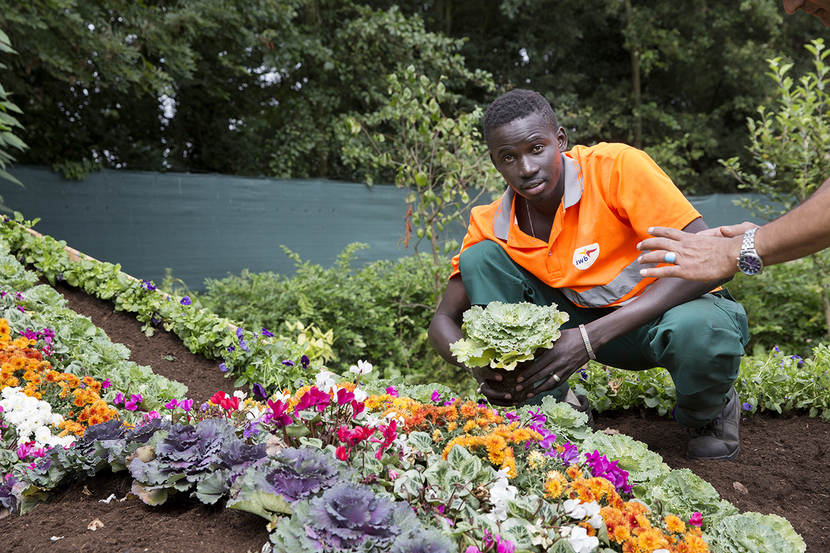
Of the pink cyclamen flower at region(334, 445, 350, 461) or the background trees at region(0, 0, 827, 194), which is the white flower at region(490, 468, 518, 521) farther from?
the background trees at region(0, 0, 827, 194)

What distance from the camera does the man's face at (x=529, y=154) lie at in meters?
2.63

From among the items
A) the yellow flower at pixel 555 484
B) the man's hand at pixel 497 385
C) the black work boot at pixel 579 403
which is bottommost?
the black work boot at pixel 579 403

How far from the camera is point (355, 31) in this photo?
10555 millimetres

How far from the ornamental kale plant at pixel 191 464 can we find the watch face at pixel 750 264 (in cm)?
142

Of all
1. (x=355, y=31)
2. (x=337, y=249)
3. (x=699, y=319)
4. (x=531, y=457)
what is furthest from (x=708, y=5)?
(x=531, y=457)

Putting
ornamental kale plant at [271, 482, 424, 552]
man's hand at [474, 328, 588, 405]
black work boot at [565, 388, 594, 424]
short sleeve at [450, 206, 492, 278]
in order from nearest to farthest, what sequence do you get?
ornamental kale plant at [271, 482, 424, 552], man's hand at [474, 328, 588, 405], black work boot at [565, 388, 594, 424], short sleeve at [450, 206, 492, 278]

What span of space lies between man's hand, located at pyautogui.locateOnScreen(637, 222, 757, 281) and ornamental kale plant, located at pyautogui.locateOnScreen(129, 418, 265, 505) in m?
1.29

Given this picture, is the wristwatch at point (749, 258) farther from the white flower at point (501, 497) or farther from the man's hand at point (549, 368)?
the white flower at point (501, 497)

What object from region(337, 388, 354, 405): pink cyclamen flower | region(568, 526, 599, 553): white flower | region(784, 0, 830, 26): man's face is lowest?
region(568, 526, 599, 553): white flower

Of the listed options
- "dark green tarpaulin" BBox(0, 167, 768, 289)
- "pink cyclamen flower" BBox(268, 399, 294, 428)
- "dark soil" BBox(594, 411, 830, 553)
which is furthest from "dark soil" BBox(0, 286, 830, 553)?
"dark green tarpaulin" BBox(0, 167, 768, 289)

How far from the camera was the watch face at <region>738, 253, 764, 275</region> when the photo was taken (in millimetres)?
1835

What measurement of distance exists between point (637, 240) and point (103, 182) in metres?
Result: 6.85

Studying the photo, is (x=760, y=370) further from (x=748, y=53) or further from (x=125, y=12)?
(x=748, y=53)

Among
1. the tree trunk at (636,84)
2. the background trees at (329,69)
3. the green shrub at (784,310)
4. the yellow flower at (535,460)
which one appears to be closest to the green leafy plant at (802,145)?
the green shrub at (784,310)
